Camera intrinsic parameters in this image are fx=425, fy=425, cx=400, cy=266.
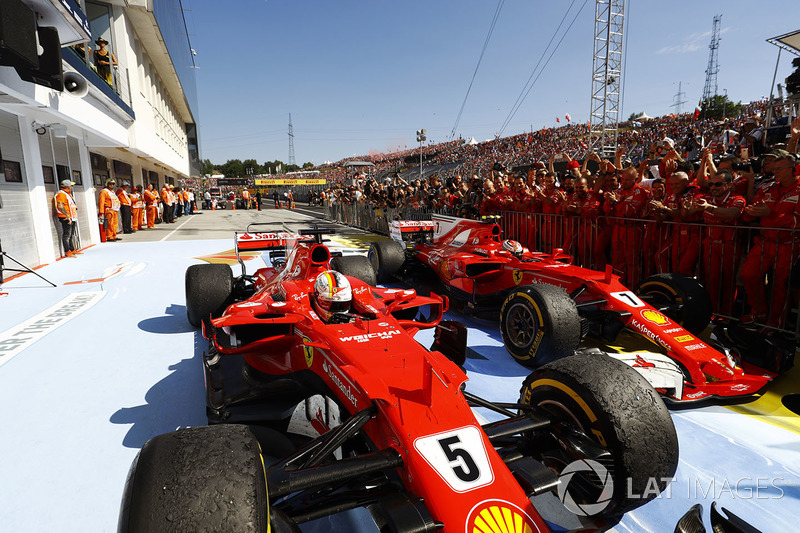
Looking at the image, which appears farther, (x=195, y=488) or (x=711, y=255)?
(x=711, y=255)

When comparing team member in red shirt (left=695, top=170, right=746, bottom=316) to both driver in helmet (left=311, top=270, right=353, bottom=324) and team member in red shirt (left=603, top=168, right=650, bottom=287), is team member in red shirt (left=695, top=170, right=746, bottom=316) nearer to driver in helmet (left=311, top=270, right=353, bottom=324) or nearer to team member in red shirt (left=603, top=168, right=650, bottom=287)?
team member in red shirt (left=603, top=168, right=650, bottom=287)

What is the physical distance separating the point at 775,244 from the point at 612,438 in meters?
4.04

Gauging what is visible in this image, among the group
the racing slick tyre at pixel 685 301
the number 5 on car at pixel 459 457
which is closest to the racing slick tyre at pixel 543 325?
the racing slick tyre at pixel 685 301

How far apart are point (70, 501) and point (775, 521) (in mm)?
3721

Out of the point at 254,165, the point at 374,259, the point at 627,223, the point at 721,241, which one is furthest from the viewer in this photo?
the point at 254,165

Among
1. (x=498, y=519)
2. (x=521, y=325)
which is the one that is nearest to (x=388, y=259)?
(x=521, y=325)

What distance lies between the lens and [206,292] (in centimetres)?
476

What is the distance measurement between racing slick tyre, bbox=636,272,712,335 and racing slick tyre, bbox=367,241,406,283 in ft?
12.8

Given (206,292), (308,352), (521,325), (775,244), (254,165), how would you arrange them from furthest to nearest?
(254,165) < (206,292) < (775,244) < (521,325) < (308,352)

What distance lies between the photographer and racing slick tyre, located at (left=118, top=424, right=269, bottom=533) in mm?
1312

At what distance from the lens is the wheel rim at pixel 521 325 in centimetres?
397

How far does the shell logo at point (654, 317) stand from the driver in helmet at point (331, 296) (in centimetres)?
266

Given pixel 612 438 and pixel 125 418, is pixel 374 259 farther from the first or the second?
pixel 612 438

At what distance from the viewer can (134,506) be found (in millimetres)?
1326
